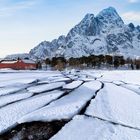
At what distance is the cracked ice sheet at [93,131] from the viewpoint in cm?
782

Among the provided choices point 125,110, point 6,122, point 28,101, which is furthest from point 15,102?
point 125,110

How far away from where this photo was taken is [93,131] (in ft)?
27.2

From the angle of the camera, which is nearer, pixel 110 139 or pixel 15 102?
pixel 110 139

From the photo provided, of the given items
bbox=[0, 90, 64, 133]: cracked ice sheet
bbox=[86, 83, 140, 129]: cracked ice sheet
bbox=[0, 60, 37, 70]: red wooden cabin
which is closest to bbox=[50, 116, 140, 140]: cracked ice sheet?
bbox=[86, 83, 140, 129]: cracked ice sheet

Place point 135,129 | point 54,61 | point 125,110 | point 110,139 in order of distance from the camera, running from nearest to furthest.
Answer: point 110,139, point 135,129, point 125,110, point 54,61

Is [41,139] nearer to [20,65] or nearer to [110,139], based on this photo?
[110,139]

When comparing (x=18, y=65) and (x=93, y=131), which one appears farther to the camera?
(x=18, y=65)

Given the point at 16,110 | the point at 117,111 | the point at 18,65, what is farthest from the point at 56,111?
the point at 18,65

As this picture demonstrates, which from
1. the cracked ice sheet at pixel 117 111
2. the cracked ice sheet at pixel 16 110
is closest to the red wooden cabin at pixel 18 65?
the cracked ice sheet at pixel 16 110

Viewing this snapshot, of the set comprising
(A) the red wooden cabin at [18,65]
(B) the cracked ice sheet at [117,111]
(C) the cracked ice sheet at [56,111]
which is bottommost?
(A) the red wooden cabin at [18,65]

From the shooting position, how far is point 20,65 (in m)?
99.6

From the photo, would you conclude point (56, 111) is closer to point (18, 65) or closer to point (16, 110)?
point (16, 110)

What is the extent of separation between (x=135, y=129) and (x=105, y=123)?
0.88m

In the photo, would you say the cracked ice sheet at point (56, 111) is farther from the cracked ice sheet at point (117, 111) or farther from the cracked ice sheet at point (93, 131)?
the cracked ice sheet at point (93, 131)
